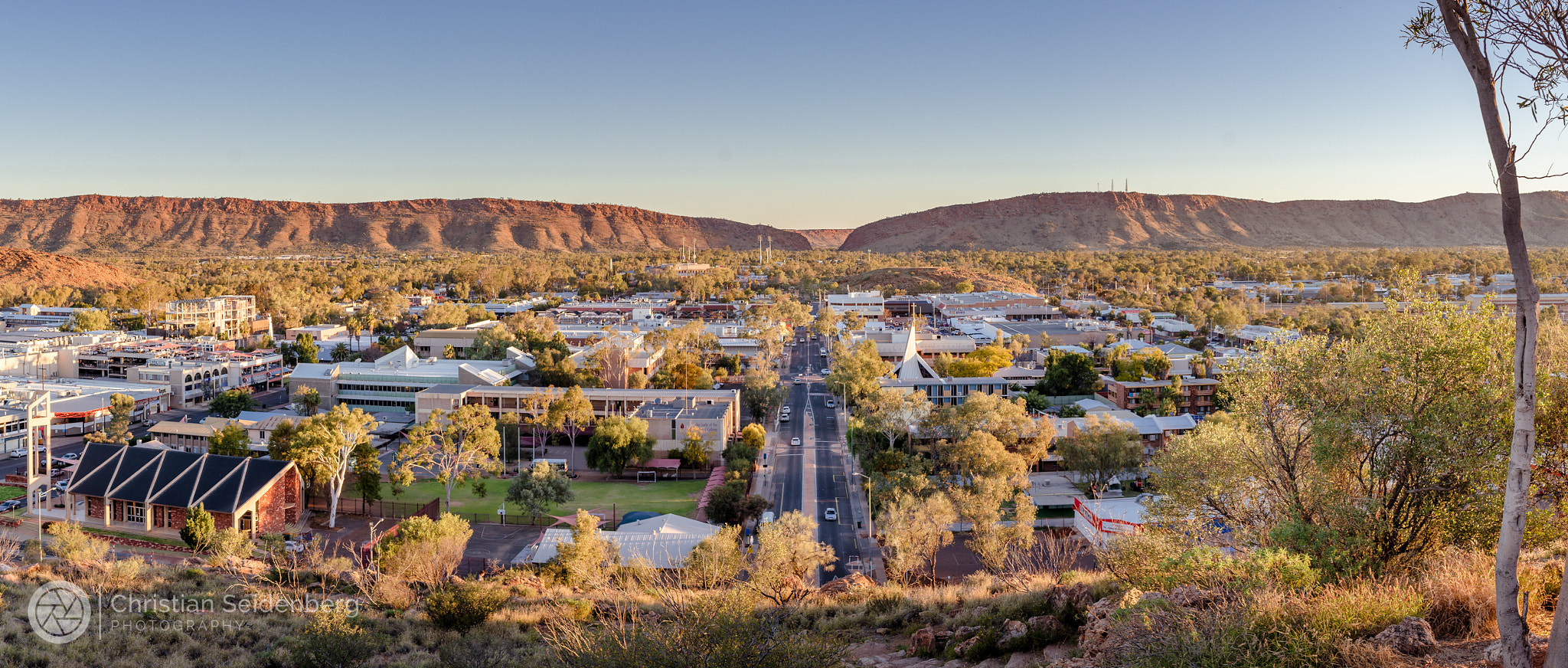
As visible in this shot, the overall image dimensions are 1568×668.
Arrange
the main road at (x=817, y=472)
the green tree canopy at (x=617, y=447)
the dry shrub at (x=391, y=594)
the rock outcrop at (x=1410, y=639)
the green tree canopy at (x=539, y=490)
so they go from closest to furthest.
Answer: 1. the rock outcrop at (x=1410, y=639)
2. the dry shrub at (x=391, y=594)
3. the main road at (x=817, y=472)
4. the green tree canopy at (x=539, y=490)
5. the green tree canopy at (x=617, y=447)

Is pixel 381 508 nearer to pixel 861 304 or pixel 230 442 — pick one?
pixel 230 442

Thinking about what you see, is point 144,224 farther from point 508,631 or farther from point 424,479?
point 508,631

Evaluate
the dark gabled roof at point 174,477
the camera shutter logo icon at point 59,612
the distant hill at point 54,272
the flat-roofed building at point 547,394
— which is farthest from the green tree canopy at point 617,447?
the distant hill at point 54,272

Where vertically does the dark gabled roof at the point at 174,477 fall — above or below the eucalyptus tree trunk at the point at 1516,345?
below

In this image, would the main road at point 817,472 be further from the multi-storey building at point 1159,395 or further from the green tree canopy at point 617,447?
the multi-storey building at point 1159,395

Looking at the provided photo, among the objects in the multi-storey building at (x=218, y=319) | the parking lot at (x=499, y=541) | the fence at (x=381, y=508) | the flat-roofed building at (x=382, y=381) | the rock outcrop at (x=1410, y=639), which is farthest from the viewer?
the multi-storey building at (x=218, y=319)

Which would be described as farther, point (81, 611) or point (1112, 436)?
point (1112, 436)

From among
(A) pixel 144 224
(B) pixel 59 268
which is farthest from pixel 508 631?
(A) pixel 144 224
